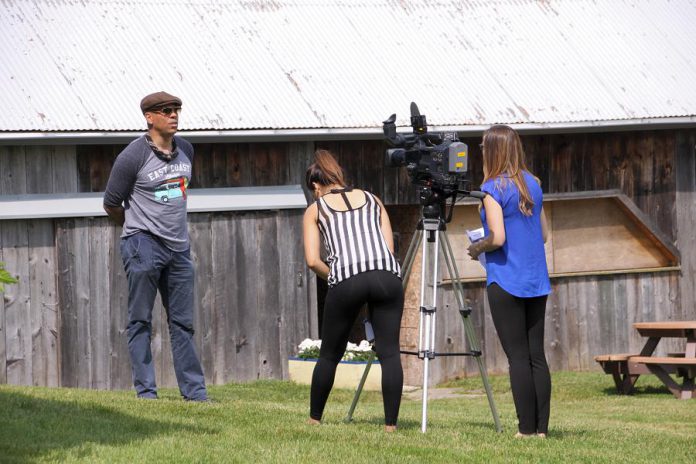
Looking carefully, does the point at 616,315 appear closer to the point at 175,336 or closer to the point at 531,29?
the point at 531,29

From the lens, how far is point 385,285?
23.2 ft

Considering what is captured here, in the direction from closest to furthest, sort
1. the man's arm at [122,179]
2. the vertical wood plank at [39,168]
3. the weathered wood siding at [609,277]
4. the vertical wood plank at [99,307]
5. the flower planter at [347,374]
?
the man's arm at [122,179]
the vertical wood plank at [39,168]
the vertical wood plank at [99,307]
the flower planter at [347,374]
the weathered wood siding at [609,277]

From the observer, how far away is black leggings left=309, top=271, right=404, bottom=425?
7062mm

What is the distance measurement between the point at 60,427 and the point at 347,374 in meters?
5.65

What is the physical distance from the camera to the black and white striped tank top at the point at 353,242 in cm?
708

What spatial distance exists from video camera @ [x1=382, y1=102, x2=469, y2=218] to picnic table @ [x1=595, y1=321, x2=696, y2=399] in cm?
515

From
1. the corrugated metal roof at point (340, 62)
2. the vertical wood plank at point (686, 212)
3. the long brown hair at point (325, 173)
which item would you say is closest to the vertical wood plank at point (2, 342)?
the corrugated metal roof at point (340, 62)

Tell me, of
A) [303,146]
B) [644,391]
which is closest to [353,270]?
[303,146]

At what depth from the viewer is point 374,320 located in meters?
7.18

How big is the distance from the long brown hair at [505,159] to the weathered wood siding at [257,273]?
544 centimetres

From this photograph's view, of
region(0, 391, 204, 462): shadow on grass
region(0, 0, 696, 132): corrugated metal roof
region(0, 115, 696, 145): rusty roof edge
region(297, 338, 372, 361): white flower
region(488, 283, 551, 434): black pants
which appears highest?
region(0, 0, 696, 132): corrugated metal roof

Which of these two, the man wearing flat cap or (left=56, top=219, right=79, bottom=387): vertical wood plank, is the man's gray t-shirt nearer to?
the man wearing flat cap

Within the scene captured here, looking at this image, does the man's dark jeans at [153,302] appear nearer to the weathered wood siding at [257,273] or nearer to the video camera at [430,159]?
the video camera at [430,159]

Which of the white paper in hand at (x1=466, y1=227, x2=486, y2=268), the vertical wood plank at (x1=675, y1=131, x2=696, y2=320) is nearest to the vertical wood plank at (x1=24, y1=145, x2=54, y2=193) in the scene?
the white paper in hand at (x1=466, y1=227, x2=486, y2=268)
